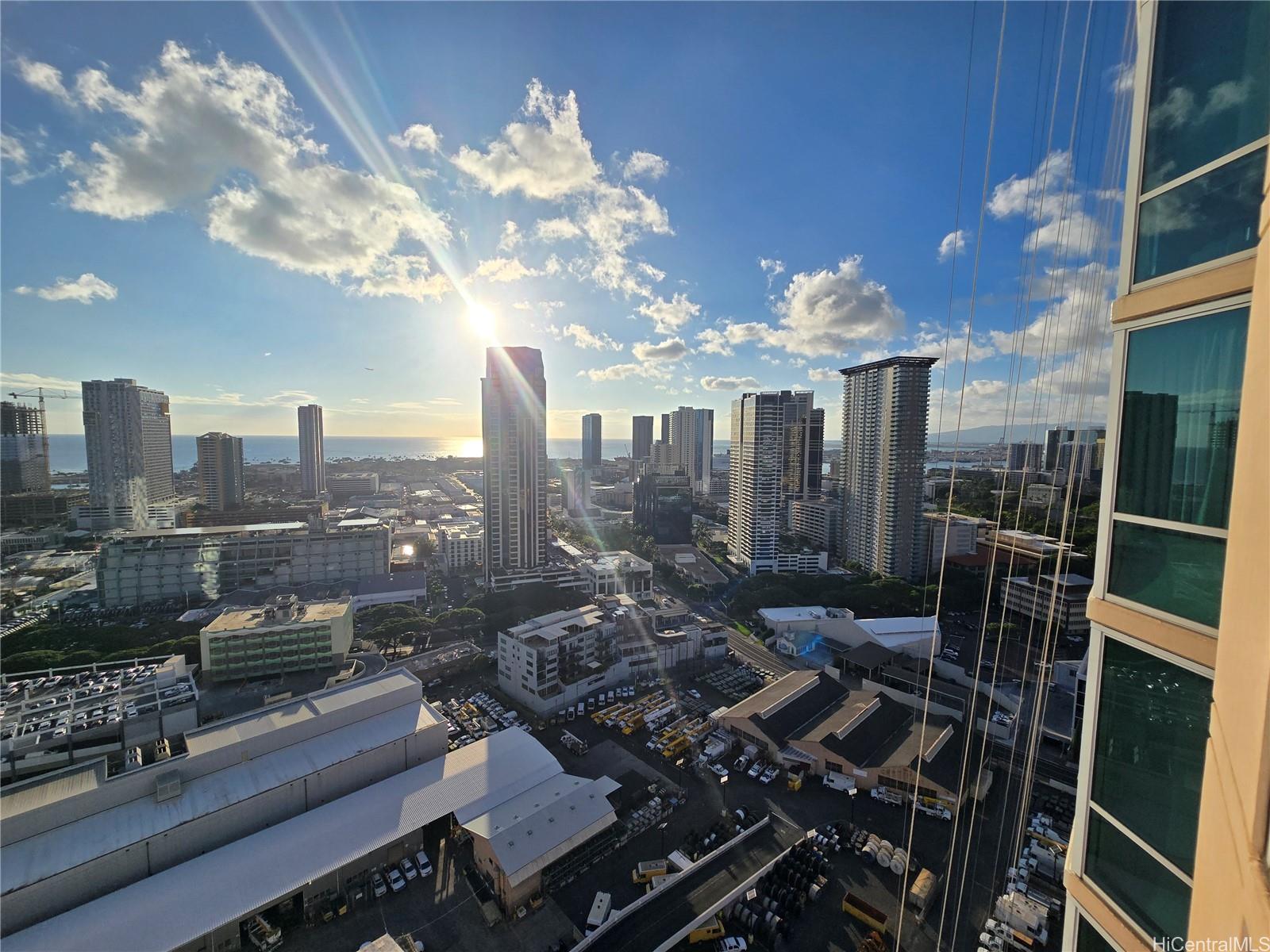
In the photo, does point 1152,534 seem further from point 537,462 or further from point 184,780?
point 537,462

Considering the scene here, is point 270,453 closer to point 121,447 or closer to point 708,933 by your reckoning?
point 121,447

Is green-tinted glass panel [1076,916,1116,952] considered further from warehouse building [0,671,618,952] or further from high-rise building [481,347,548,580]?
high-rise building [481,347,548,580]

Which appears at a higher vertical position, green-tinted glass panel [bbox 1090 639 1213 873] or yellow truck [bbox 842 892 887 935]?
green-tinted glass panel [bbox 1090 639 1213 873]

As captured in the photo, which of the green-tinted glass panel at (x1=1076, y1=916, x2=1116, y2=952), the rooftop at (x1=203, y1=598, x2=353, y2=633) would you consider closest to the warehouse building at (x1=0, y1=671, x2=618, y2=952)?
the rooftop at (x1=203, y1=598, x2=353, y2=633)

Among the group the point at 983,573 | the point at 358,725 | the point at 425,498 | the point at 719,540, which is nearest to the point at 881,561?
the point at 983,573

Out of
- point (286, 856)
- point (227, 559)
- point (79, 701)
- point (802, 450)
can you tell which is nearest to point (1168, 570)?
point (286, 856)

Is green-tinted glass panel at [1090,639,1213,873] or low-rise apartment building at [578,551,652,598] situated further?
low-rise apartment building at [578,551,652,598]
